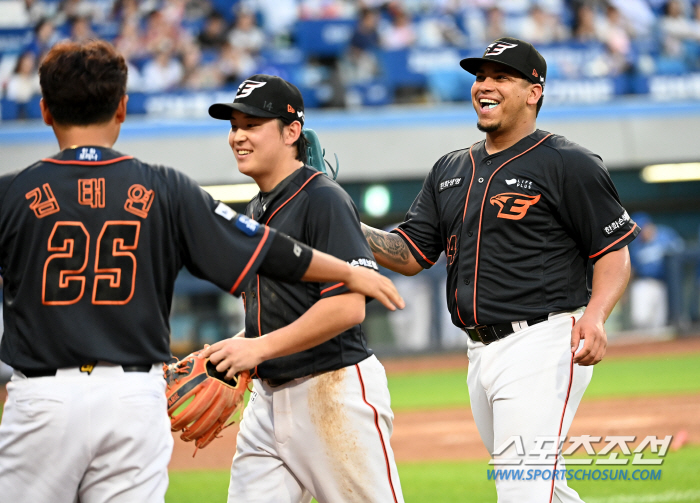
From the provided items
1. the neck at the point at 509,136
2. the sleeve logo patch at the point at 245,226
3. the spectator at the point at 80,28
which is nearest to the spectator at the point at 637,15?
the spectator at the point at 80,28

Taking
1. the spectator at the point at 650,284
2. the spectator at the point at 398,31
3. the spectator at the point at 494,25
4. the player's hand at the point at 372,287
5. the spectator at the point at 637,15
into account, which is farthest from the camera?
the spectator at the point at 637,15

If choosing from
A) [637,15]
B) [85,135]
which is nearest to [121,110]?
[85,135]

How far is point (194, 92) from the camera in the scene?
49.0 ft

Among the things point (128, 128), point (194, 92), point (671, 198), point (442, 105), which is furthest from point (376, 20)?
point (671, 198)

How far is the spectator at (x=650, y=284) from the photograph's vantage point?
47.1ft

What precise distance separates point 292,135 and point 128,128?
473 inches

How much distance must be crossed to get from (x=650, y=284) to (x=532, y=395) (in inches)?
474

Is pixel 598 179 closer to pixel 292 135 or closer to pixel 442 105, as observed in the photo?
pixel 292 135

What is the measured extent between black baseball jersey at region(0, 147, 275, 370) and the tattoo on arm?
1576 millimetres

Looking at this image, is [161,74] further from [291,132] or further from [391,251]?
[291,132]

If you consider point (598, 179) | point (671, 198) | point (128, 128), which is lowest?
point (671, 198)

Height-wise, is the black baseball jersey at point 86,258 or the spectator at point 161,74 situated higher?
the black baseball jersey at point 86,258

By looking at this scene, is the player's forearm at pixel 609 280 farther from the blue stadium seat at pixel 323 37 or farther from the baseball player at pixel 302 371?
the blue stadium seat at pixel 323 37

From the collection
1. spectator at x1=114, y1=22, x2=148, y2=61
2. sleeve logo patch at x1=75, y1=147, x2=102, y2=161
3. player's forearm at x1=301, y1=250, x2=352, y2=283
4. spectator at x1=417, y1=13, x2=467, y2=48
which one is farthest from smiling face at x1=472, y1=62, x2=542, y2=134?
spectator at x1=114, y1=22, x2=148, y2=61
